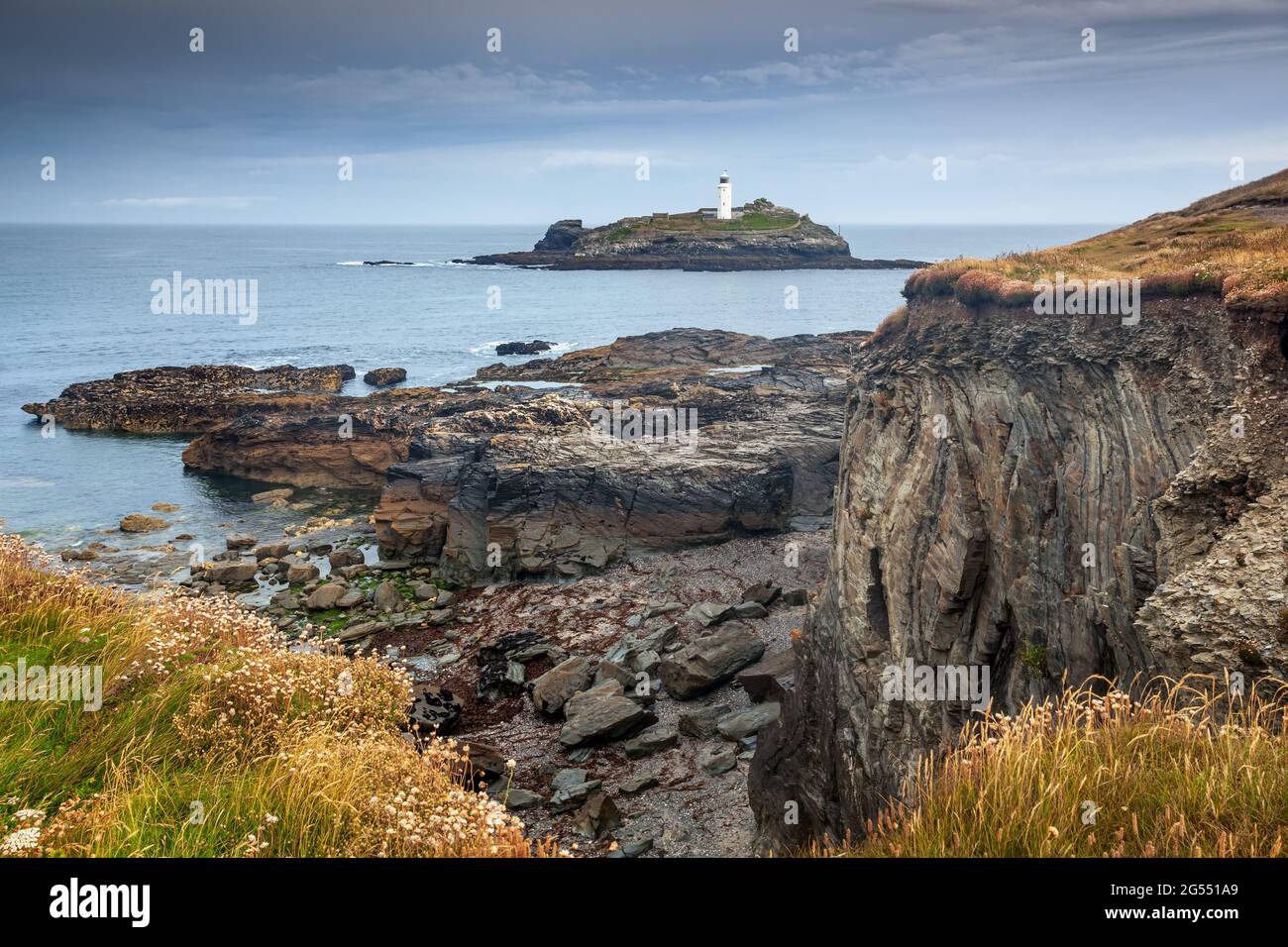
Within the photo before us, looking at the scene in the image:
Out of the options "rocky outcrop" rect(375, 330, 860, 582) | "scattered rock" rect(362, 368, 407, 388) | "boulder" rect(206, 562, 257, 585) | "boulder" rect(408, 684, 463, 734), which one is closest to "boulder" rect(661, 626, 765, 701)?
"boulder" rect(408, 684, 463, 734)

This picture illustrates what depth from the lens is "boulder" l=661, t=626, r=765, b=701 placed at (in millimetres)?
22594

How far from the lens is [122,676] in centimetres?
1041

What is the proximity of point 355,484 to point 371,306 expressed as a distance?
88.9 metres

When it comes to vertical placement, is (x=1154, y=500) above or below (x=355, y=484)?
above

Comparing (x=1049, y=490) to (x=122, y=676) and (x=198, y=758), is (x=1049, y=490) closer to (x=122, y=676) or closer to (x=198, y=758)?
(x=198, y=758)

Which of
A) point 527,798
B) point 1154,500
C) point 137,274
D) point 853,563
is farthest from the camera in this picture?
point 137,274

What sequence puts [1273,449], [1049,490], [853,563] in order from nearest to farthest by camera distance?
[1273,449] < [1049,490] < [853,563]

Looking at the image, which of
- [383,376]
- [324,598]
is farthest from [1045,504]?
[383,376]

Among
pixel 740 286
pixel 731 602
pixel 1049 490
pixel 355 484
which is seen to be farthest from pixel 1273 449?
pixel 740 286

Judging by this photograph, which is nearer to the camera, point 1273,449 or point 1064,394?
point 1273,449
